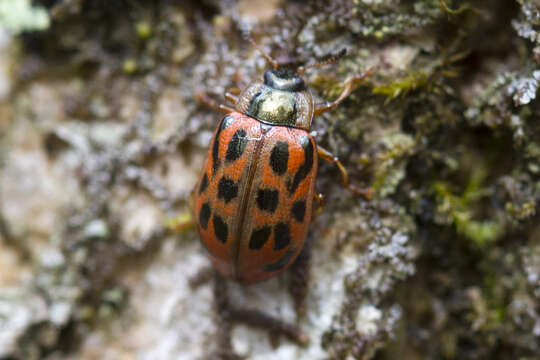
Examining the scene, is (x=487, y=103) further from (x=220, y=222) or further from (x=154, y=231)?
(x=154, y=231)

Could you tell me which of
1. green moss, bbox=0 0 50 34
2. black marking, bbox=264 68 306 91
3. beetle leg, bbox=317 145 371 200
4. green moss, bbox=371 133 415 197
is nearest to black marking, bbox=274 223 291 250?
beetle leg, bbox=317 145 371 200

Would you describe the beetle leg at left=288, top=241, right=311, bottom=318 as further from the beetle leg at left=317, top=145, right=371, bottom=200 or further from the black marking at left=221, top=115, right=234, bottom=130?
the black marking at left=221, top=115, right=234, bottom=130

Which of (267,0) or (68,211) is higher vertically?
(267,0)

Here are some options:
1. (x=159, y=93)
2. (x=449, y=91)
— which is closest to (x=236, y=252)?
(x=159, y=93)

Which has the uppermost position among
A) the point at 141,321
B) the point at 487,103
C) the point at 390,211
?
the point at 487,103

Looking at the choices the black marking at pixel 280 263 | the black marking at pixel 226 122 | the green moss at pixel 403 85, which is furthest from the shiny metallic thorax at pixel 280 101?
the black marking at pixel 280 263

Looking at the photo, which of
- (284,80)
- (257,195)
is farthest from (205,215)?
(284,80)

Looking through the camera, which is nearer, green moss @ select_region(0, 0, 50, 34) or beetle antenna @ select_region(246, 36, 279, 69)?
beetle antenna @ select_region(246, 36, 279, 69)

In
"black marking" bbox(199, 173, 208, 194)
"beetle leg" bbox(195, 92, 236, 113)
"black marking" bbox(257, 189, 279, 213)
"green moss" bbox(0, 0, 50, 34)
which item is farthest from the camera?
"green moss" bbox(0, 0, 50, 34)
